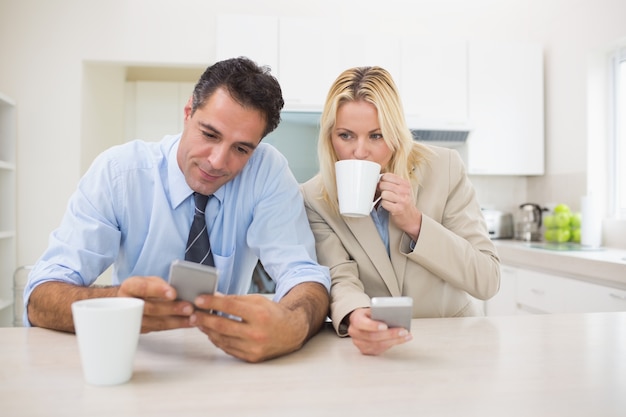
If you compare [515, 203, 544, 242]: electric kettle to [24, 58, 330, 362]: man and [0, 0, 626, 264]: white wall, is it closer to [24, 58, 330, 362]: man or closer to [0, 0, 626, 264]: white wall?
[0, 0, 626, 264]: white wall

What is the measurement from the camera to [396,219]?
1.31 metres

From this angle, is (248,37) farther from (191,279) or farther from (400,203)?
(191,279)

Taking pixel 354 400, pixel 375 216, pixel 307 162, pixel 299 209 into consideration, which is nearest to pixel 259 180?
pixel 299 209

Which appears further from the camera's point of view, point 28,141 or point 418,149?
point 28,141

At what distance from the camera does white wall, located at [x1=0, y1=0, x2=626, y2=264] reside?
3525 mm

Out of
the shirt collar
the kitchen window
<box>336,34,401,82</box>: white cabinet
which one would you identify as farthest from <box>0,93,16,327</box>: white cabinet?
the kitchen window

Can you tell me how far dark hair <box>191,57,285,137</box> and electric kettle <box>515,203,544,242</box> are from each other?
2.90 meters

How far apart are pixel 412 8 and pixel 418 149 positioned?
2.80m

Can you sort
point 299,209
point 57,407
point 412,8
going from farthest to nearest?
point 412,8 < point 299,209 < point 57,407

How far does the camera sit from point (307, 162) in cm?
351

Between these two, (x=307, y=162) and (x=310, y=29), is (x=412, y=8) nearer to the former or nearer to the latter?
(x=310, y=29)

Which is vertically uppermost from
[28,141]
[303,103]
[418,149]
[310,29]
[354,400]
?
[310,29]

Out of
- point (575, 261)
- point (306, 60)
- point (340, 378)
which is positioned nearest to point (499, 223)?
point (575, 261)

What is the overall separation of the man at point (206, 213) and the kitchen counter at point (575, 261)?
1679mm
